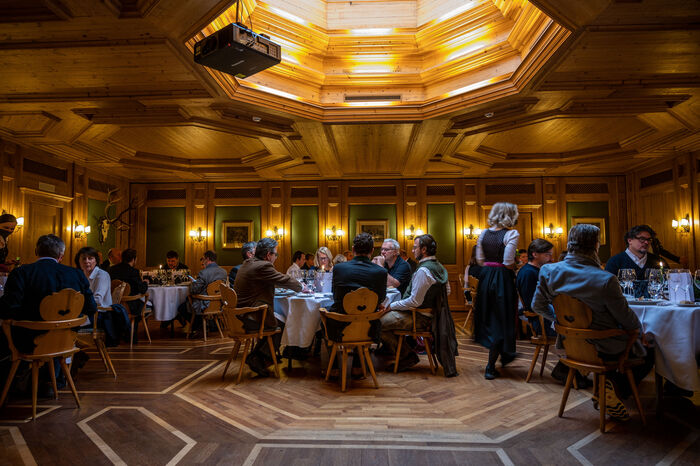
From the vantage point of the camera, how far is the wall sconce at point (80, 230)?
339 inches

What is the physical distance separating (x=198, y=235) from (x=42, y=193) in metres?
3.56

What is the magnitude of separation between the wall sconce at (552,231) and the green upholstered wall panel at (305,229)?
18.8ft

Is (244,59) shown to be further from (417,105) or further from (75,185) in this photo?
(75,185)

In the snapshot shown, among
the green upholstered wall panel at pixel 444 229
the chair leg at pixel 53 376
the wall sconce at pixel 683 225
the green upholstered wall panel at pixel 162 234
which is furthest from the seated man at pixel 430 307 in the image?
the green upholstered wall panel at pixel 162 234

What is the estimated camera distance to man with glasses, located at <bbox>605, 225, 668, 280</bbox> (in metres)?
4.18

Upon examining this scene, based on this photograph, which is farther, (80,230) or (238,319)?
(80,230)

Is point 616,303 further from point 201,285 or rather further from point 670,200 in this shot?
point 670,200

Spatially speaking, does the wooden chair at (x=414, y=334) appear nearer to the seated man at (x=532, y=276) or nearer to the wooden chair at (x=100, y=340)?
the seated man at (x=532, y=276)

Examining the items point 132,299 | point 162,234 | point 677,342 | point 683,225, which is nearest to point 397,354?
point 677,342

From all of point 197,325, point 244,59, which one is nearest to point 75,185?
point 197,325

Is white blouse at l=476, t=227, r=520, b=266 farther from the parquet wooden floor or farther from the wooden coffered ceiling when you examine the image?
the wooden coffered ceiling

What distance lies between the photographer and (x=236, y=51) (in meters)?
3.57

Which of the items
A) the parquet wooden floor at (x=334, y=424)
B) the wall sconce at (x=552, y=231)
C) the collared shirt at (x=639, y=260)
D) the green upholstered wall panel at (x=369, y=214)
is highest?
the green upholstered wall panel at (x=369, y=214)

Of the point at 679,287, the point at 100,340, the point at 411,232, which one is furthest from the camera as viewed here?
the point at 411,232
